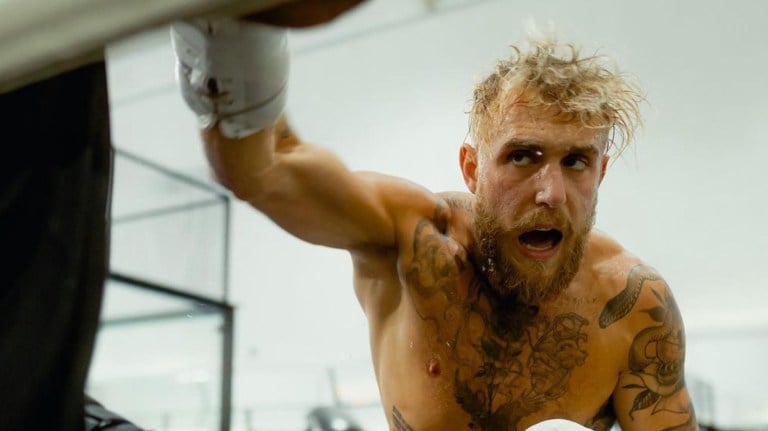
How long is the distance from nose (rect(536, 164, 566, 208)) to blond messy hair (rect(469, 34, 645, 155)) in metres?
0.09

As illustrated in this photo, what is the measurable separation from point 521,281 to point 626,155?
6.99 feet

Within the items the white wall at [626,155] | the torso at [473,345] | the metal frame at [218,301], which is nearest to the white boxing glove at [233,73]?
the torso at [473,345]

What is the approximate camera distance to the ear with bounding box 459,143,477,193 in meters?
1.34

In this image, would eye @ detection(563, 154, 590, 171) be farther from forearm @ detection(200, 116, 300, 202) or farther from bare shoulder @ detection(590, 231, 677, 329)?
forearm @ detection(200, 116, 300, 202)

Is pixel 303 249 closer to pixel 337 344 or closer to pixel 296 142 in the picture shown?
pixel 337 344

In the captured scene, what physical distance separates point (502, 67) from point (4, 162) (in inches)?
35.2

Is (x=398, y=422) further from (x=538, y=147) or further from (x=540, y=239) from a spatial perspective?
(x=538, y=147)

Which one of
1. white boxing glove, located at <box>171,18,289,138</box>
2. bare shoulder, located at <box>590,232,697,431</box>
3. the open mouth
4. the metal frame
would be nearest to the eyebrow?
the open mouth

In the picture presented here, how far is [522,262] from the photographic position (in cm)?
122

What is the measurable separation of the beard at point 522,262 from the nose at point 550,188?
30mm

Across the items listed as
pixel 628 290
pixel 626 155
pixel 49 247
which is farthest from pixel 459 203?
pixel 626 155

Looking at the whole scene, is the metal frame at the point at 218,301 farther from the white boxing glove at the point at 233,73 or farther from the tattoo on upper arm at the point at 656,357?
the white boxing glove at the point at 233,73

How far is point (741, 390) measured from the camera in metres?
3.51

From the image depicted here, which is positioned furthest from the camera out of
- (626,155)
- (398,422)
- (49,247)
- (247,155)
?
(626,155)
